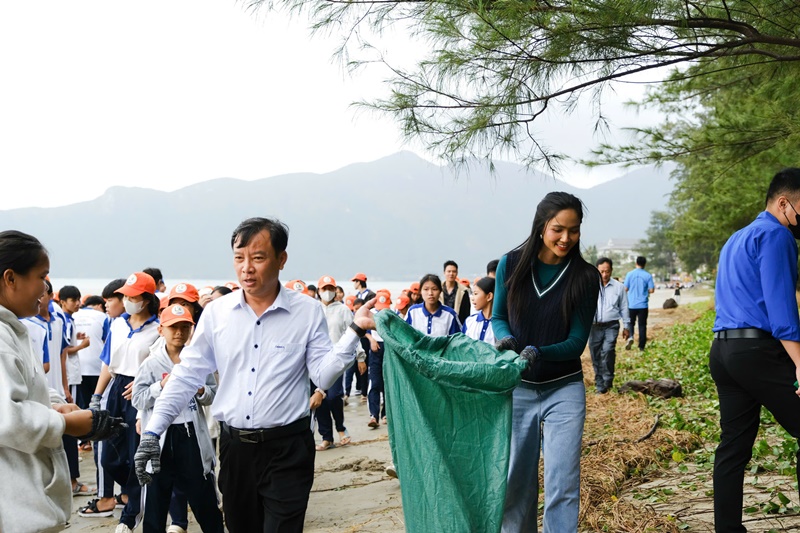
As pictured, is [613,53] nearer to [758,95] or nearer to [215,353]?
[758,95]

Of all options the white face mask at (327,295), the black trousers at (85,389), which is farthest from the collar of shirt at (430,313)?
the black trousers at (85,389)

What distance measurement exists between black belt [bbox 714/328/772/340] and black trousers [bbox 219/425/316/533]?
224cm

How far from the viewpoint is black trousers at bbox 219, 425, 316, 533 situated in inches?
135

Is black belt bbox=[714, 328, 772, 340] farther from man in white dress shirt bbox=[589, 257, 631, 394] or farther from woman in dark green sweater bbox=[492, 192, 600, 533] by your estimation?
man in white dress shirt bbox=[589, 257, 631, 394]

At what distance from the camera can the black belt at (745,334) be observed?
3.73 m

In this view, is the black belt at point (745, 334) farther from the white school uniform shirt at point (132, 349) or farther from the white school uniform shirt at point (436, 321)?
the white school uniform shirt at point (436, 321)

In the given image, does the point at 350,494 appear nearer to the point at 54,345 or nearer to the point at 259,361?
the point at 54,345

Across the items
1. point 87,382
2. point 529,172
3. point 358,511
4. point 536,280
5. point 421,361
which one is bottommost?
point 358,511

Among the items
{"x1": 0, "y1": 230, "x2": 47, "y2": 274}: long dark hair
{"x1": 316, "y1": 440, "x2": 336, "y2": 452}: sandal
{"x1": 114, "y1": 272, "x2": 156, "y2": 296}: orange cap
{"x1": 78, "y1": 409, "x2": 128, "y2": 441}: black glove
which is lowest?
{"x1": 316, "y1": 440, "x2": 336, "y2": 452}: sandal

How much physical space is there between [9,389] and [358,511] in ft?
13.0

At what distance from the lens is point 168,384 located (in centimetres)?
361

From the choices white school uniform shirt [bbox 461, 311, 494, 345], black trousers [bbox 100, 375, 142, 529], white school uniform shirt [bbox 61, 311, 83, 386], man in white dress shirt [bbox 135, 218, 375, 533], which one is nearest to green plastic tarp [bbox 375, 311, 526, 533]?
man in white dress shirt [bbox 135, 218, 375, 533]

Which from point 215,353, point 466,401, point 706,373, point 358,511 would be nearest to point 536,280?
point 466,401

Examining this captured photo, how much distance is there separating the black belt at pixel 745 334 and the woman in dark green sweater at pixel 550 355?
0.75m
